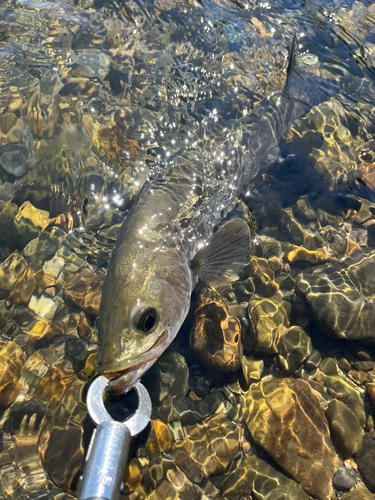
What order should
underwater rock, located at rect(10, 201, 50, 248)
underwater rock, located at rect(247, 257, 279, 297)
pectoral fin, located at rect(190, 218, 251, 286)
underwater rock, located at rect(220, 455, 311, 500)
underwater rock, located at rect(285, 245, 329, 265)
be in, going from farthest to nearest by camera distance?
1. underwater rock, located at rect(285, 245, 329, 265)
2. underwater rock, located at rect(247, 257, 279, 297)
3. underwater rock, located at rect(10, 201, 50, 248)
4. pectoral fin, located at rect(190, 218, 251, 286)
5. underwater rock, located at rect(220, 455, 311, 500)

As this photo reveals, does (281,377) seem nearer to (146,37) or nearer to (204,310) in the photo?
(204,310)

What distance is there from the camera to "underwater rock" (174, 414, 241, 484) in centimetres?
295

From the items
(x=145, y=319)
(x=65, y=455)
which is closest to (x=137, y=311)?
(x=145, y=319)

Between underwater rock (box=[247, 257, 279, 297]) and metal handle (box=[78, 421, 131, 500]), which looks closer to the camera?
metal handle (box=[78, 421, 131, 500])

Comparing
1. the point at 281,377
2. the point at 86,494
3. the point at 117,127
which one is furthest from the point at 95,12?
the point at 86,494

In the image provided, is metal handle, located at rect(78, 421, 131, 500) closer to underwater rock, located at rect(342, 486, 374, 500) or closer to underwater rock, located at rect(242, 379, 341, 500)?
underwater rock, located at rect(242, 379, 341, 500)

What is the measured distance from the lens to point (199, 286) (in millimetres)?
3975

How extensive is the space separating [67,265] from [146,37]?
4491 millimetres

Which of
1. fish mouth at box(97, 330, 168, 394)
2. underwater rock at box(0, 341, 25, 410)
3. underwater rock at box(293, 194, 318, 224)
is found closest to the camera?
fish mouth at box(97, 330, 168, 394)

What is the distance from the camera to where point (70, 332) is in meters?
3.54

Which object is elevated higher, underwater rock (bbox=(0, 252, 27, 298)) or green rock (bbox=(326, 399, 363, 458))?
green rock (bbox=(326, 399, 363, 458))

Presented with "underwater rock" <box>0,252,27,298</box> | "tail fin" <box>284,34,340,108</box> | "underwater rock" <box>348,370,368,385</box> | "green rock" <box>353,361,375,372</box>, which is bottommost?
"underwater rock" <box>0,252,27,298</box>

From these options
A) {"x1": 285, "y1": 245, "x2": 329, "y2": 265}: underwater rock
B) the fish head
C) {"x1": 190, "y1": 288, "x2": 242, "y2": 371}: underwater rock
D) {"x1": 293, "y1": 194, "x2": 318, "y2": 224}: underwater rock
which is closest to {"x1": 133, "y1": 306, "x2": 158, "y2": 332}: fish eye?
the fish head

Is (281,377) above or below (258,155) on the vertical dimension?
below
